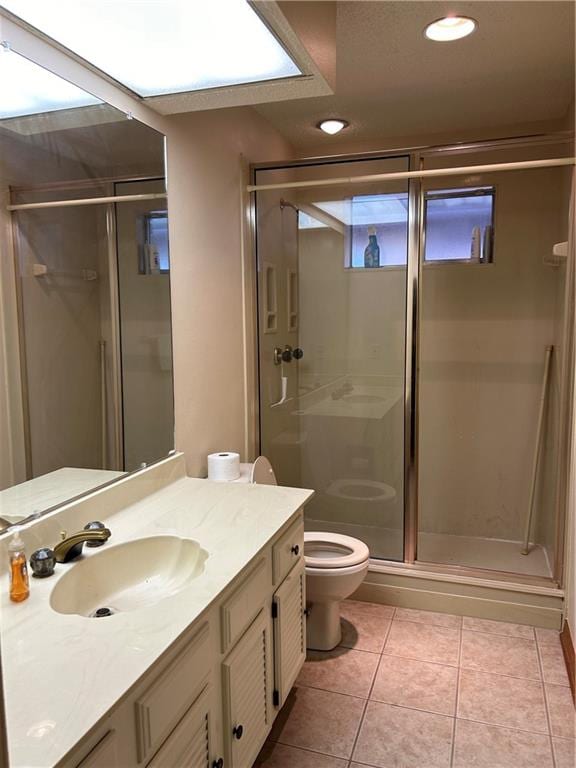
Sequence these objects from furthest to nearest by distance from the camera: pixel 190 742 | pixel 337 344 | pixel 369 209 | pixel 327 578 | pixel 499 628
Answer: pixel 337 344 → pixel 369 209 → pixel 499 628 → pixel 327 578 → pixel 190 742

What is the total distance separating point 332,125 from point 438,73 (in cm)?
77

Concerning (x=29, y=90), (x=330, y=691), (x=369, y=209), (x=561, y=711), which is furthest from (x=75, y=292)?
(x=561, y=711)

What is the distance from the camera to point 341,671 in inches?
93.4

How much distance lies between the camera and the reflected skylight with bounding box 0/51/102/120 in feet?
4.60

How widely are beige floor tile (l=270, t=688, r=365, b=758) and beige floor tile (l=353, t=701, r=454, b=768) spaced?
0.15 ft

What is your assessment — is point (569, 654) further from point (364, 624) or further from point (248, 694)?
point (248, 694)

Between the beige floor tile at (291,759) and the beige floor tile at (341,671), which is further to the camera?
the beige floor tile at (341,671)

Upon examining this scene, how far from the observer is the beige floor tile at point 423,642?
97.7 inches

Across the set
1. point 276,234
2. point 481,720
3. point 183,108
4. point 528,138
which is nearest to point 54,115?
point 183,108

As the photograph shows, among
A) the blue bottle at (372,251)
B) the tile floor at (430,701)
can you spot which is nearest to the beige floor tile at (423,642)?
the tile floor at (430,701)

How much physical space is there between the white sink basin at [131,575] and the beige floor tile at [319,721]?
839 millimetres

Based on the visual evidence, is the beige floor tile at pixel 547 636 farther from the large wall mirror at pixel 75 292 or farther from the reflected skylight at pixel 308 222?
the reflected skylight at pixel 308 222

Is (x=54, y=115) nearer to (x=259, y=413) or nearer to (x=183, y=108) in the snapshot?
(x=183, y=108)

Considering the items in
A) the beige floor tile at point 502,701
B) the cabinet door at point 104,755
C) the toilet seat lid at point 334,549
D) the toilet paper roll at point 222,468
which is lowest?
the beige floor tile at point 502,701
